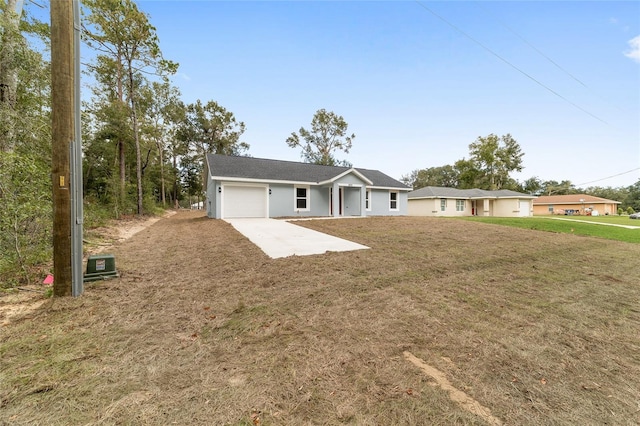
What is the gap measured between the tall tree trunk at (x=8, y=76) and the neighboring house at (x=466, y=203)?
101 ft

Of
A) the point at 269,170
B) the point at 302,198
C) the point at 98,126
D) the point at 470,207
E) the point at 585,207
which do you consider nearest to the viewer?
the point at 269,170

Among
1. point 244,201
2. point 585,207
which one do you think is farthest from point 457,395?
point 585,207

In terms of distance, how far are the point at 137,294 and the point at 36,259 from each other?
2646 millimetres

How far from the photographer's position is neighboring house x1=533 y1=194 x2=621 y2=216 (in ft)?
133

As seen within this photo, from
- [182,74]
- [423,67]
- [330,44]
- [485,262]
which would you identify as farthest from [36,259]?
[423,67]

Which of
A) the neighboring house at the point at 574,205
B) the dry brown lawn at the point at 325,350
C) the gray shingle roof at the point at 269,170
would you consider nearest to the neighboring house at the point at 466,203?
the gray shingle roof at the point at 269,170

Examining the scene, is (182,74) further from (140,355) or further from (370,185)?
(140,355)

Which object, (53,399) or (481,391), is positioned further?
(481,391)

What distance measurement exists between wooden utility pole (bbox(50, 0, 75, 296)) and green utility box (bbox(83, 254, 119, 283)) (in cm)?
79

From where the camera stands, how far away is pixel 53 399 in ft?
5.62

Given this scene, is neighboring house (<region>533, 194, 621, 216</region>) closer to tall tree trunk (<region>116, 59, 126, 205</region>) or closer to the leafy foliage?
the leafy foliage

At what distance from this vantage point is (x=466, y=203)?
32094 mm

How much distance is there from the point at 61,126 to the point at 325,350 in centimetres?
434

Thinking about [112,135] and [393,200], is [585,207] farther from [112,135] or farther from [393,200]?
[112,135]
